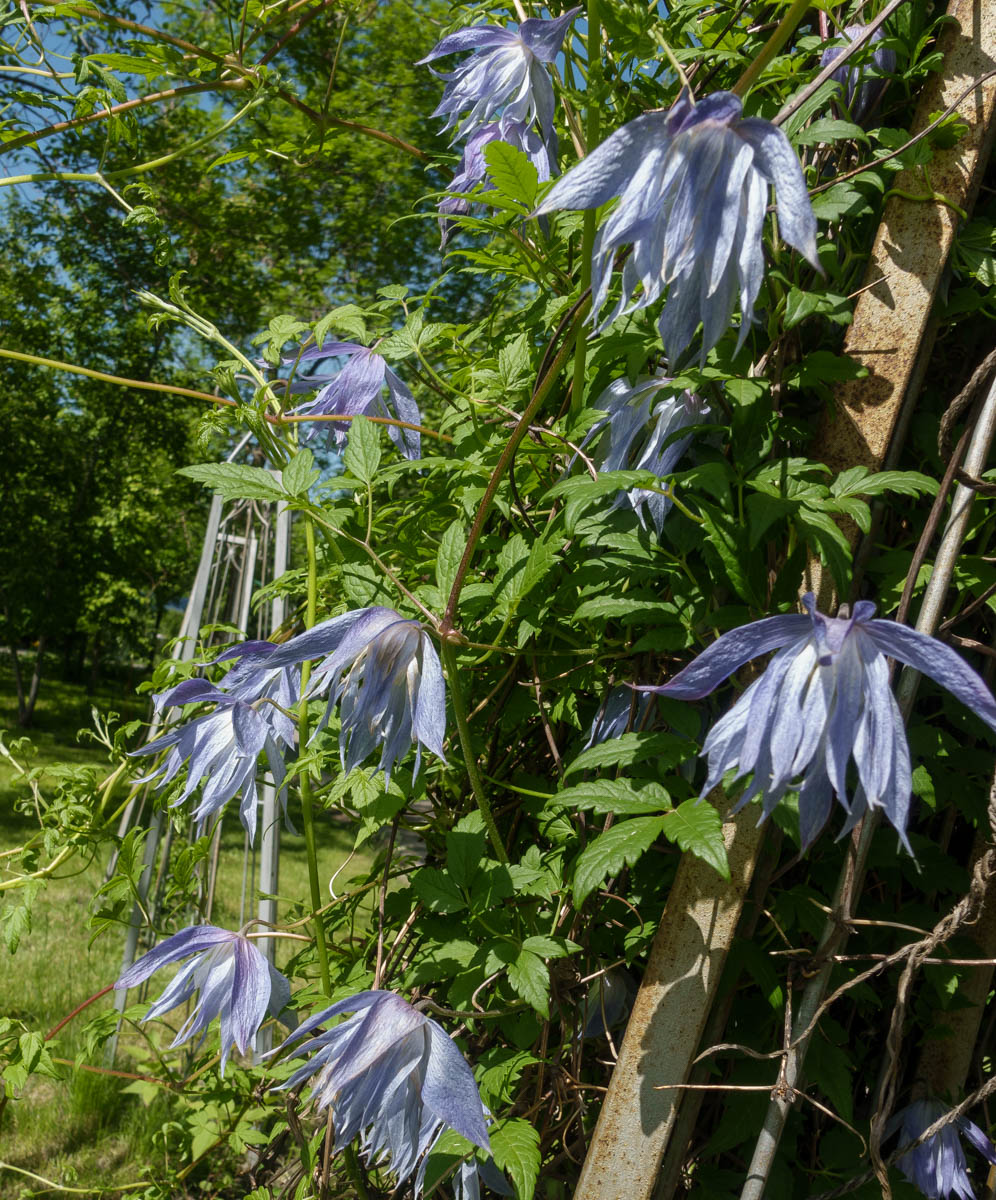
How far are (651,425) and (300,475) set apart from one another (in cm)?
34

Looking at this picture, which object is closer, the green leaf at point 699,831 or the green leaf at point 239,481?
the green leaf at point 699,831

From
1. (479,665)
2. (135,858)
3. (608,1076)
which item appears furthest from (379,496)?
(608,1076)

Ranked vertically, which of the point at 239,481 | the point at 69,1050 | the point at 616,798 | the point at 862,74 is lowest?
the point at 69,1050

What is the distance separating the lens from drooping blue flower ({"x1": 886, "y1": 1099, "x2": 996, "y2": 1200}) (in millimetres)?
947

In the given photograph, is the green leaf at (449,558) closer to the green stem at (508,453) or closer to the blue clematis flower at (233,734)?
the green stem at (508,453)

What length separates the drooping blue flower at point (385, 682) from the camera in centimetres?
75

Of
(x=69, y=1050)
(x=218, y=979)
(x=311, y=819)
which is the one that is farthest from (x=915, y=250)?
(x=69, y=1050)

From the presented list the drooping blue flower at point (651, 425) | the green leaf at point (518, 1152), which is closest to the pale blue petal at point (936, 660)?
the drooping blue flower at point (651, 425)

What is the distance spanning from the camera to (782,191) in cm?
52

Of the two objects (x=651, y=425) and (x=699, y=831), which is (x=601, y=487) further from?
(x=699, y=831)

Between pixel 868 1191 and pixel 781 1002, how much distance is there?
26 centimetres

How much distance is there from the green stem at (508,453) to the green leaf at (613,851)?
212 millimetres

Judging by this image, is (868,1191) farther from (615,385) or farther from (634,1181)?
(615,385)

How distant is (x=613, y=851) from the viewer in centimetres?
74
